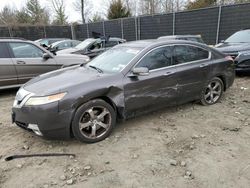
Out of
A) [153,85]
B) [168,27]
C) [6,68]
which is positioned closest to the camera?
[153,85]

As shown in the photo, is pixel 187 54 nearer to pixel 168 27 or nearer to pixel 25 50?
pixel 25 50

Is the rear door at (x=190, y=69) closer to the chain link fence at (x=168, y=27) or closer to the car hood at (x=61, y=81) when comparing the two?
the car hood at (x=61, y=81)

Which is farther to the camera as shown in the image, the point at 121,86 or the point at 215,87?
the point at 215,87

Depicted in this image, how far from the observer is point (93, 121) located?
3.97 metres

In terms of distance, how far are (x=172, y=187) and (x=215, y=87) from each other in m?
3.32

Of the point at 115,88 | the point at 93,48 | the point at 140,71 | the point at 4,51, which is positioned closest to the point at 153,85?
the point at 140,71

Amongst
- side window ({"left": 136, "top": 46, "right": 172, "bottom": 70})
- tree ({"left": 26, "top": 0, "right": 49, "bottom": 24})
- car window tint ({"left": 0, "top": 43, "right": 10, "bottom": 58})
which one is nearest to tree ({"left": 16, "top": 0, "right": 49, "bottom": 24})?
tree ({"left": 26, "top": 0, "right": 49, "bottom": 24})

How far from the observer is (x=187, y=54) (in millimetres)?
5129

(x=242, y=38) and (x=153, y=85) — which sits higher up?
(x=242, y=38)

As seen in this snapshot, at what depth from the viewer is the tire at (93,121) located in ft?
12.5

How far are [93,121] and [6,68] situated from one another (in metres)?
3.90

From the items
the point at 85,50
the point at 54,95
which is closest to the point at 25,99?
the point at 54,95

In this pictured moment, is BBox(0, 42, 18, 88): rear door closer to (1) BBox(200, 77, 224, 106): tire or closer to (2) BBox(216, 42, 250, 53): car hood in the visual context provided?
(1) BBox(200, 77, 224, 106): tire

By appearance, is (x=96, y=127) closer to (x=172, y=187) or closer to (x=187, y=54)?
(x=172, y=187)
